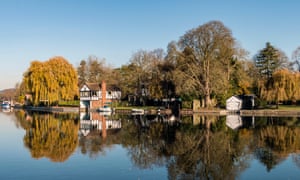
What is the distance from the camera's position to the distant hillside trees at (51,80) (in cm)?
6131

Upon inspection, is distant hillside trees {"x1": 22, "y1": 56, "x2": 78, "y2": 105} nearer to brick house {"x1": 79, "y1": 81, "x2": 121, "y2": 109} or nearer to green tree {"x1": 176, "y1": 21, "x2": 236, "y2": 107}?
brick house {"x1": 79, "y1": 81, "x2": 121, "y2": 109}

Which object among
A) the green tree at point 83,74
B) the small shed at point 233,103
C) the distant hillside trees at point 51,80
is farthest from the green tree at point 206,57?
the green tree at point 83,74

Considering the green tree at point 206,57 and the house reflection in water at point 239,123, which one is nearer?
the house reflection in water at point 239,123

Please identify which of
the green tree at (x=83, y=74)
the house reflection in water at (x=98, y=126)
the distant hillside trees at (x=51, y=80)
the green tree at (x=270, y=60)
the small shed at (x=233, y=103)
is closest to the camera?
the house reflection in water at (x=98, y=126)

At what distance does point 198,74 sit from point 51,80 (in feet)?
95.0

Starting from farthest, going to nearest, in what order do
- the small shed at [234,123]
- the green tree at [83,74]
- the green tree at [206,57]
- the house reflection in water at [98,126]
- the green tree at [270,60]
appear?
the green tree at [83,74], the green tree at [270,60], the green tree at [206,57], the small shed at [234,123], the house reflection in water at [98,126]

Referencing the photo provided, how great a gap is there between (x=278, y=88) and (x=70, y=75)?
4021 centimetres

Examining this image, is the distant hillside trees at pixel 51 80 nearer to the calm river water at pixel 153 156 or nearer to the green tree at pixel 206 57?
the green tree at pixel 206 57

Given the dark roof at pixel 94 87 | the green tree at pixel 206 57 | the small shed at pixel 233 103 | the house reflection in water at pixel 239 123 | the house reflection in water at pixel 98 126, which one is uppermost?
the green tree at pixel 206 57

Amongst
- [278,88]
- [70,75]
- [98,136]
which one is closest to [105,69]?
[70,75]

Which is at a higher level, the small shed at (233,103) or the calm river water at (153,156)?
the small shed at (233,103)

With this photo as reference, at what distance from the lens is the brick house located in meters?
73.3

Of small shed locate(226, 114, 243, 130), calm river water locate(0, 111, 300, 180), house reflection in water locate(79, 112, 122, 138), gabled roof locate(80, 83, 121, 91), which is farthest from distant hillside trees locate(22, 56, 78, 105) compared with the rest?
calm river water locate(0, 111, 300, 180)

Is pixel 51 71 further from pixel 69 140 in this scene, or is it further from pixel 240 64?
pixel 69 140
